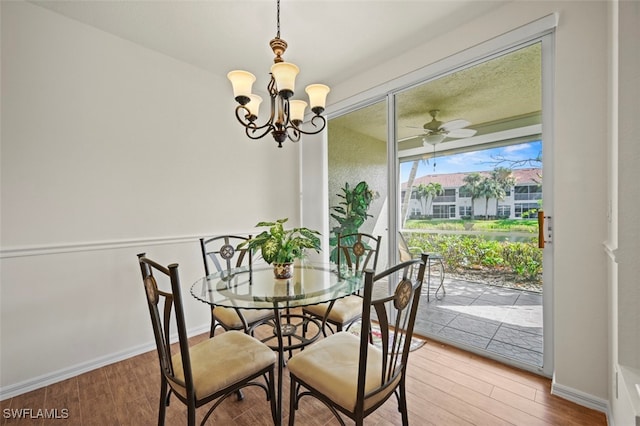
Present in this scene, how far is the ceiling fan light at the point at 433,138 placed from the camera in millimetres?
2475

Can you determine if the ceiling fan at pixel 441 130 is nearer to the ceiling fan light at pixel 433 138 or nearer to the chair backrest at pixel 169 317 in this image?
the ceiling fan light at pixel 433 138

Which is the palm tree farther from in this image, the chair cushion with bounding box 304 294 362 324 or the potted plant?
the potted plant

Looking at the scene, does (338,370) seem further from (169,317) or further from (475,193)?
(475,193)

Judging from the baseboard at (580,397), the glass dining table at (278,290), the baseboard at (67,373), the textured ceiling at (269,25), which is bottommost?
the baseboard at (67,373)

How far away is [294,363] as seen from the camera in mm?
1358

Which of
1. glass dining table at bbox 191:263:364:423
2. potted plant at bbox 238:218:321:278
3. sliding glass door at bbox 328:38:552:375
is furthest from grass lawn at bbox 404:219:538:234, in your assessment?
potted plant at bbox 238:218:321:278

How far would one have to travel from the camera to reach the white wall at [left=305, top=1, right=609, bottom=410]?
1.63 metres

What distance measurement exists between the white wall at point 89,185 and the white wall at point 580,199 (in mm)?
2914

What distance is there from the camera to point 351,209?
10.6ft

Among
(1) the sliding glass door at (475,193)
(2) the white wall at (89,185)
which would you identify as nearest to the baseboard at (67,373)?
(2) the white wall at (89,185)

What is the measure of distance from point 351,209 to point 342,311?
4.72 feet

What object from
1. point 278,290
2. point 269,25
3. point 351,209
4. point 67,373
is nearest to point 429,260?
point 351,209

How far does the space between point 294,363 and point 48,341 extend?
1.98 metres

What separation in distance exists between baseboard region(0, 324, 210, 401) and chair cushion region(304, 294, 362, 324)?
1564 millimetres
